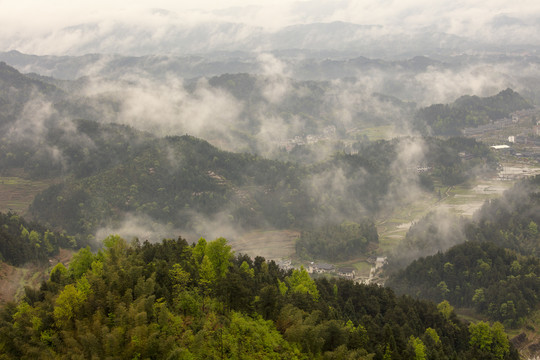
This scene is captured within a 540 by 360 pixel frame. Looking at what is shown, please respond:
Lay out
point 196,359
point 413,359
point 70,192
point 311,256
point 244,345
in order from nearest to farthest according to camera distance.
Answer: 1. point 196,359
2. point 244,345
3. point 413,359
4. point 311,256
5. point 70,192

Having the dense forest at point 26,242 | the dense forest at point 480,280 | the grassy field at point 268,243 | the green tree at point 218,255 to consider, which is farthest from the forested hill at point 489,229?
the dense forest at point 26,242

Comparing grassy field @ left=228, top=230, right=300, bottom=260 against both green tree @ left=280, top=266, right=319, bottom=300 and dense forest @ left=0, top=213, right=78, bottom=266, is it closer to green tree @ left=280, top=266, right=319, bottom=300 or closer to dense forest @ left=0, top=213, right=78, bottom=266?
dense forest @ left=0, top=213, right=78, bottom=266

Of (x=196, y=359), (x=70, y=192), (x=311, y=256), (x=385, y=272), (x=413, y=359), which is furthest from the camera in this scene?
(x=70, y=192)

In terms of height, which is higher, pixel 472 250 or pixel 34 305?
pixel 34 305

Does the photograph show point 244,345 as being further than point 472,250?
No

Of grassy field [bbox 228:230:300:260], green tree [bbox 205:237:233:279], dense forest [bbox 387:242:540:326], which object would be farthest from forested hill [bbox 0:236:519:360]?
grassy field [bbox 228:230:300:260]

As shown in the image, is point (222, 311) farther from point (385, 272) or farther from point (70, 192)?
point (70, 192)

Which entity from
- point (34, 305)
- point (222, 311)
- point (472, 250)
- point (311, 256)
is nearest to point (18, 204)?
point (311, 256)
